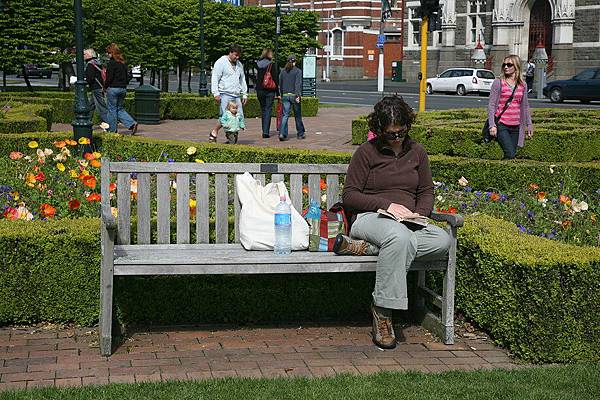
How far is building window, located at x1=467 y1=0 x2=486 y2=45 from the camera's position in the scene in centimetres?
5009

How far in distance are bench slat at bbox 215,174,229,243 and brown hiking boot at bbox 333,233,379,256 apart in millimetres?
865

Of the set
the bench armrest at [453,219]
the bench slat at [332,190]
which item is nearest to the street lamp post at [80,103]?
the bench slat at [332,190]

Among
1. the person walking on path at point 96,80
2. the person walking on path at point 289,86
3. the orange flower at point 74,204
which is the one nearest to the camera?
the orange flower at point 74,204

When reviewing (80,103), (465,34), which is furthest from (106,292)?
(465,34)

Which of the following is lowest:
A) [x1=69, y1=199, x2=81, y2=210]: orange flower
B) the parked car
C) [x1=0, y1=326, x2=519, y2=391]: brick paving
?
[x1=0, y1=326, x2=519, y2=391]: brick paving

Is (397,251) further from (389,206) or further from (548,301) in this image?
(548,301)

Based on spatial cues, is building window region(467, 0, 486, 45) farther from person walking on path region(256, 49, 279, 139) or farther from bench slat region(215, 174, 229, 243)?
bench slat region(215, 174, 229, 243)

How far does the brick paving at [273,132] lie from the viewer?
1767 cm

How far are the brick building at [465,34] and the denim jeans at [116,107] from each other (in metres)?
32.1

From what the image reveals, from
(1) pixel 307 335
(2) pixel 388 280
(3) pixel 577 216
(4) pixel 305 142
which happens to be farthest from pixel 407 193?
(4) pixel 305 142

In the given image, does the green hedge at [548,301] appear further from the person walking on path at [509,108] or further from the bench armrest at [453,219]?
the person walking on path at [509,108]

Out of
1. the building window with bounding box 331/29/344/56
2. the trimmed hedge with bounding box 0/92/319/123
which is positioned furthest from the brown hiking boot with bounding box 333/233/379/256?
the building window with bounding box 331/29/344/56

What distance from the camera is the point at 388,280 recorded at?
18.0 feet

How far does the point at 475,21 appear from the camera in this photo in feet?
167
